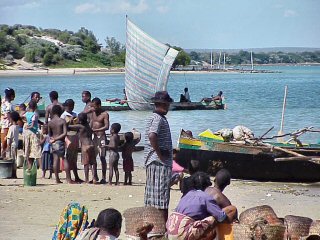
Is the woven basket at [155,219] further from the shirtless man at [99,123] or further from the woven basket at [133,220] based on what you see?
the shirtless man at [99,123]

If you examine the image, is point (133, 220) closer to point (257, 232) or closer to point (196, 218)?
point (196, 218)

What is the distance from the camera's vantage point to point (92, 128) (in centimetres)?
1292

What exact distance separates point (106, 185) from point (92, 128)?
910mm

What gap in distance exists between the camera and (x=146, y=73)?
37.6 meters

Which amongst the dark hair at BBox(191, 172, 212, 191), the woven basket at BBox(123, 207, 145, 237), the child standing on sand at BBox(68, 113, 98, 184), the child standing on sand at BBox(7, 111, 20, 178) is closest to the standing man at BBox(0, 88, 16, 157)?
the child standing on sand at BBox(7, 111, 20, 178)

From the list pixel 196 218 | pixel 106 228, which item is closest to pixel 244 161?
pixel 196 218

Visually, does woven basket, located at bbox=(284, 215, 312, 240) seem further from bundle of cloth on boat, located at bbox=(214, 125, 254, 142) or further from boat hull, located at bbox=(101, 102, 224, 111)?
boat hull, located at bbox=(101, 102, 224, 111)

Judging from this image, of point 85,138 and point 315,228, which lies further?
point 85,138

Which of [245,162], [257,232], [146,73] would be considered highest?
[146,73]

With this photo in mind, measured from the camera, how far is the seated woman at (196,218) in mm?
7387

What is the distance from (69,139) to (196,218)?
18.3ft

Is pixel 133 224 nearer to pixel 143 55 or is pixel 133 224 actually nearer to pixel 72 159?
pixel 72 159

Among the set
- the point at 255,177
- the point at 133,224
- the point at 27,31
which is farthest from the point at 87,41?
the point at 133,224

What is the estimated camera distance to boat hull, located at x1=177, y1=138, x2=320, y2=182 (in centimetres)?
1552
